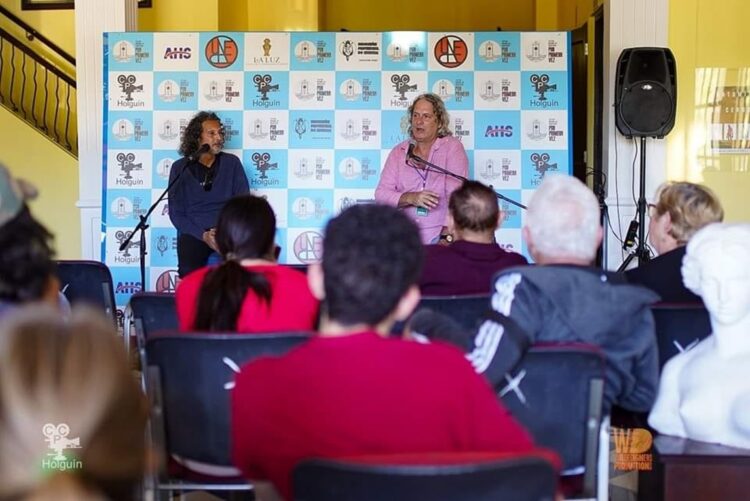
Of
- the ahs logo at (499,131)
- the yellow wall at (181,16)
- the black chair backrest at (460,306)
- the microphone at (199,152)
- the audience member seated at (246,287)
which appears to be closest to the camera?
the audience member seated at (246,287)

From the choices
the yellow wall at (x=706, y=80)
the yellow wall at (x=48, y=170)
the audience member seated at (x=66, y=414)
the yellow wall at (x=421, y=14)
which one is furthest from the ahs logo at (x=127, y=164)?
the yellow wall at (x=421, y=14)

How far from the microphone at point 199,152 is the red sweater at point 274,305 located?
8.87 ft

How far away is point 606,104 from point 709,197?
11.0 ft

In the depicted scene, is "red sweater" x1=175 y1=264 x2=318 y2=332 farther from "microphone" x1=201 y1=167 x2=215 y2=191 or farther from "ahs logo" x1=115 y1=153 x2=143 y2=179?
"ahs logo" x1=115 y1=153 x2=143 y2=179

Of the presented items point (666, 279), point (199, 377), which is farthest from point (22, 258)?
point (666, 279)

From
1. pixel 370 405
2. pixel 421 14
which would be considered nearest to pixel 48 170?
pixel 421 14

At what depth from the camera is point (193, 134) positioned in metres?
5.25

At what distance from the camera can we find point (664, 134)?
5609 mm

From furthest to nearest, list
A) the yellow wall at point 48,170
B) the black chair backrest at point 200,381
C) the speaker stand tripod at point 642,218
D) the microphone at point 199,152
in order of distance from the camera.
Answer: the yellow wall at point 48,170, the speaker stand tripod at point 642,218, the microphone at point 199,152, the black chair backrest at point 200,381

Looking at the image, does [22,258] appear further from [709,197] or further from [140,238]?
[140,238]

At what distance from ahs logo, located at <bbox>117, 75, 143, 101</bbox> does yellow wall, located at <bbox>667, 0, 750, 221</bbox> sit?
3.64 m

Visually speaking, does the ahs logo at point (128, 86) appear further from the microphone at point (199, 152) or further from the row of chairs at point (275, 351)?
the row of chairs at point (275, 351)

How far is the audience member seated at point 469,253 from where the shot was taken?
2.82m

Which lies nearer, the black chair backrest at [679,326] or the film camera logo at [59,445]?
the film camera logo at [59,445]
